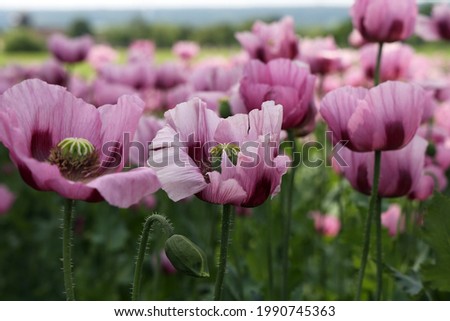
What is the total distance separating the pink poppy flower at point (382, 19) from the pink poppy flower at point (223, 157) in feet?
2.67

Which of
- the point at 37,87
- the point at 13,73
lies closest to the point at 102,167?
the point at 37,87

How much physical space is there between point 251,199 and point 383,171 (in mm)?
504

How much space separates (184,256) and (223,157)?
154mm

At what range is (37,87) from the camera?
113cm

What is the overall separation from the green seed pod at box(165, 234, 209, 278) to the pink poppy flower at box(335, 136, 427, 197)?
57 centimetres

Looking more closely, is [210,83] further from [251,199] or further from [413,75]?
[251,199]

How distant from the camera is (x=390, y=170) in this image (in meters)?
1.53

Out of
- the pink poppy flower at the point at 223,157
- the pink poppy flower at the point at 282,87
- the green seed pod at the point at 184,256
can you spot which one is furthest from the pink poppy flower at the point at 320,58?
the green seed pod at the point at 184,256

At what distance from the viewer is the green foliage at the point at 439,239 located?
4.82 feet

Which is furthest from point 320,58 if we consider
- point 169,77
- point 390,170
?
point 390,170

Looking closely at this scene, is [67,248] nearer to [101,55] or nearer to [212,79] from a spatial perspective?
[212,79]

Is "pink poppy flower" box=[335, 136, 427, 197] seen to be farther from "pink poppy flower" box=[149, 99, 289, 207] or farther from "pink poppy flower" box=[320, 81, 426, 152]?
"pink poppy flower" box=[149, 99, 289, 207]

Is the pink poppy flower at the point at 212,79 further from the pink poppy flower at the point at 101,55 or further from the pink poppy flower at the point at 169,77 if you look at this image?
the pink poppy flower at the point at 101,55

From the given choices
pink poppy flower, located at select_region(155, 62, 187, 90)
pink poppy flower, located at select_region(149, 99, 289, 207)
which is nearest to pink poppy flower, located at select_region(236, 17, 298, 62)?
pink poppy flower, located at select_region(149, 99, 289, 207)
